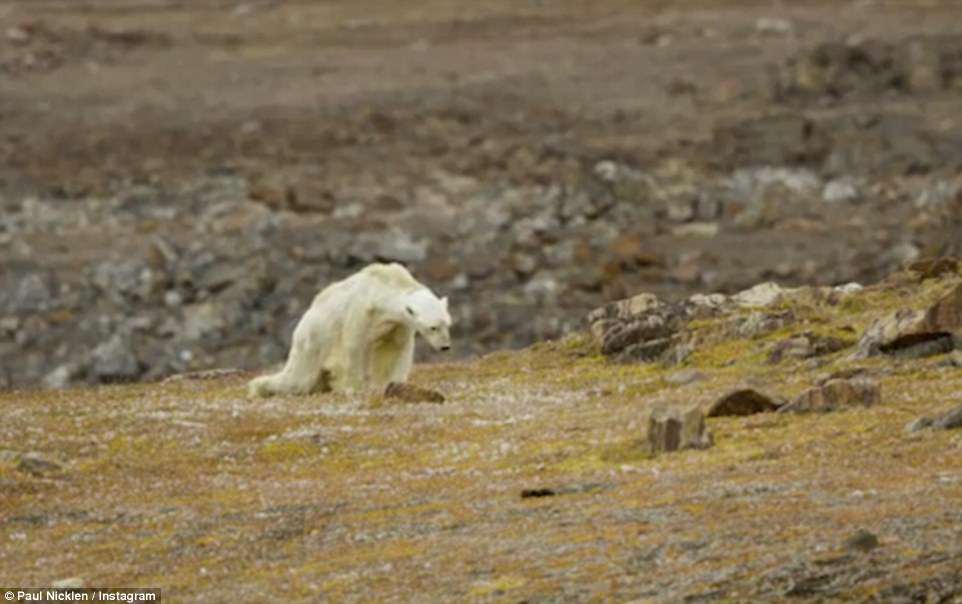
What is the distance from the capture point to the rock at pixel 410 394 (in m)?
22.1

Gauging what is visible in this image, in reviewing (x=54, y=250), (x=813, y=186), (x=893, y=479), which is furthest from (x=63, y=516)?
(x=813, y=186)

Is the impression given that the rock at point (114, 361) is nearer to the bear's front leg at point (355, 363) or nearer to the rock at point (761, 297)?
the rock at point (761, 297)

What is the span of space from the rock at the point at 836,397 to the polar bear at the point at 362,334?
4.66m

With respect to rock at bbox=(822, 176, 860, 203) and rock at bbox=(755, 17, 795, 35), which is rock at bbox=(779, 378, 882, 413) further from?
rock at bbox=(755, 17, 795, 35)

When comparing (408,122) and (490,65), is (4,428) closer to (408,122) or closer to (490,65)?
(408,122)

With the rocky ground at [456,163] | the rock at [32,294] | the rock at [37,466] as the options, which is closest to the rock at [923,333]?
the rock at [37,466]

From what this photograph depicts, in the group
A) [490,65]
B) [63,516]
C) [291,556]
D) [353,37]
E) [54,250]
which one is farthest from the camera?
[353,37]

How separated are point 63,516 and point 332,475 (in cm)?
191

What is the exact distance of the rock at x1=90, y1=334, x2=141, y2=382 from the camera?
39.2 metres

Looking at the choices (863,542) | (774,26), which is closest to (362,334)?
(863,542)

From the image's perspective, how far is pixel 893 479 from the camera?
16688mm

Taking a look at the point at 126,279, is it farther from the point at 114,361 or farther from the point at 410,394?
the point at 410,394

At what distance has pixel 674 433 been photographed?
1861cm

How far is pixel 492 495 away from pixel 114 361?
22.8 meters
